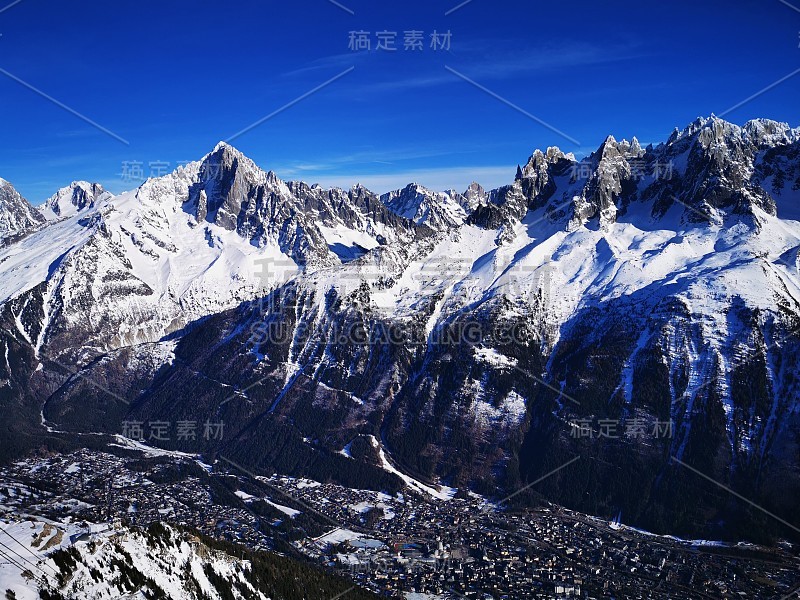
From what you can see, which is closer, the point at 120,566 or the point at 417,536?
the point at 120,566

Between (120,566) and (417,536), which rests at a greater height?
(417,536)

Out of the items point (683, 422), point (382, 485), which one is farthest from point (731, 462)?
point (382, 485)

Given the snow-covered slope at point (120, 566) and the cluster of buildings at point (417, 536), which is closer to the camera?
the snow-covered slope at point (120, 566)

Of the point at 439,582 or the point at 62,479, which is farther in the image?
the point at 62,479

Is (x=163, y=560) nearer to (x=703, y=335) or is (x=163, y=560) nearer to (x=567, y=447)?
(x=567, y=447)

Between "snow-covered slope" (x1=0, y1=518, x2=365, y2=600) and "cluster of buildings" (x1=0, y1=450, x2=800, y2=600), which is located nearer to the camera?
"snow-covered slope" (x1=0, y1=518, x2=365, y2=600)

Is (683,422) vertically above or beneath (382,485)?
above

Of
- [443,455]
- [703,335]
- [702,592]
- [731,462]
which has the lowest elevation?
[702,592]

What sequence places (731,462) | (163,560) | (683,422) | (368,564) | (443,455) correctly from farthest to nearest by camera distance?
1. (443,455)
2. (683,422)
3. (731,462)
4. (368,564)
5. (163,560)

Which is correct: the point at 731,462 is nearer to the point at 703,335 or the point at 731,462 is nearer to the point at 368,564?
the point at 703,335

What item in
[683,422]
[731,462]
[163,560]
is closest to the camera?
[163,560]
